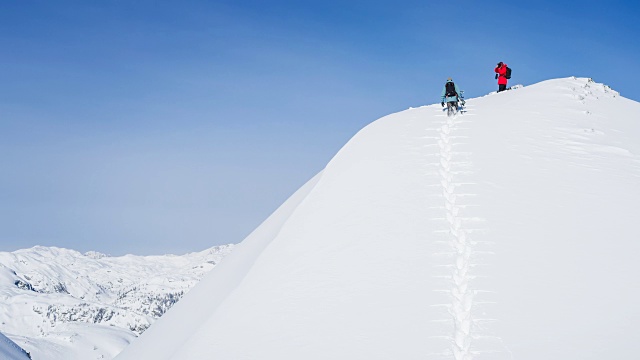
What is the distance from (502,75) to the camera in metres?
32.1

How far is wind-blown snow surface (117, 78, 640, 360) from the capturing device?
33.8 ft

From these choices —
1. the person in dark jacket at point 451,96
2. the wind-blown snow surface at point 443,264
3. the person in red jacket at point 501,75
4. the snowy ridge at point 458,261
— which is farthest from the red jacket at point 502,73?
the snowy ridge at point 458,261

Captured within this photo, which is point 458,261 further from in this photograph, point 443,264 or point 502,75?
point 502,75

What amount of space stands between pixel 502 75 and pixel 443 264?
22.4 metres

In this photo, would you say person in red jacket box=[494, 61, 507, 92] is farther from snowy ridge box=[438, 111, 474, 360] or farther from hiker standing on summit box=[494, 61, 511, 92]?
snowy ridge box=[438, 111, 474, 360]

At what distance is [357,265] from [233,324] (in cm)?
287

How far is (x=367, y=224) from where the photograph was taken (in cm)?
1436

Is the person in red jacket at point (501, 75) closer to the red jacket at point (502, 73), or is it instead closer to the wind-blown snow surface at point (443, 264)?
the red jacket at point (502, 73)


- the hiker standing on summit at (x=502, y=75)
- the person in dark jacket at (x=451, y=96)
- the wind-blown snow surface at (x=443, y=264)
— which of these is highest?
the hiker standing on summit at (x=502, y=75)

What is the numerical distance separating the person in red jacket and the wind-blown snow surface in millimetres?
12256

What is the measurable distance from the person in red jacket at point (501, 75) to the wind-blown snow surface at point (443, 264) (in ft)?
40.2

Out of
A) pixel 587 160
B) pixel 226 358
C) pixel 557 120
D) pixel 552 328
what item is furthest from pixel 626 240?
pixel 557 120

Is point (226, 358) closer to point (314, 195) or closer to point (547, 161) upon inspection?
point (314, 195)

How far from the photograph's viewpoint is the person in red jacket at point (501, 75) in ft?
105
